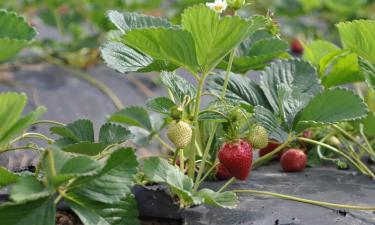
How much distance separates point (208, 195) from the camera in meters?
1.44

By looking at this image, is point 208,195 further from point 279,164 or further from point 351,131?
point 351,131

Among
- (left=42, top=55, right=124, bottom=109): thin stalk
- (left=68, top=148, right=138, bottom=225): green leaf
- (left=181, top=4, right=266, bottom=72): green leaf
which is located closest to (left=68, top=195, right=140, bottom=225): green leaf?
(left=68, top=148, right=138, bottom=225): green leaf

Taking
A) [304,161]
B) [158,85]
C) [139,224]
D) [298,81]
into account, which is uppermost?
[158,85]

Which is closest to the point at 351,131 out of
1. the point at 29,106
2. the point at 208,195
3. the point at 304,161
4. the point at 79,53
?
the point at 304,161

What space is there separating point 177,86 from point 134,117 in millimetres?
360

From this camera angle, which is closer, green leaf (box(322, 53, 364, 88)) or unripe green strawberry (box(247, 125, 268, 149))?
unripe green strawberry (box(247, 125, 268, 149))

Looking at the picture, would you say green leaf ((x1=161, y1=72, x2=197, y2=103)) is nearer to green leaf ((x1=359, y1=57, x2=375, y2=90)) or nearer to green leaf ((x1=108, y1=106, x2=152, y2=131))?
green leaf ((x1=108, y1=106, x2=152, y2=131))

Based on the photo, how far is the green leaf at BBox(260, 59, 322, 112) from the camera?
1814 millimetres

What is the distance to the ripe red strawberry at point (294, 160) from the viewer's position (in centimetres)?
194

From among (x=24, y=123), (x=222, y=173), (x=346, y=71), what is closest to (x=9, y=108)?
(x=24, y=123)

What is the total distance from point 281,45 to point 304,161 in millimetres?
311

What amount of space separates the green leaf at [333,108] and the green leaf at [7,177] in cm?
61

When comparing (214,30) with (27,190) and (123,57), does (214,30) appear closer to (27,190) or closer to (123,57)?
(123,57)

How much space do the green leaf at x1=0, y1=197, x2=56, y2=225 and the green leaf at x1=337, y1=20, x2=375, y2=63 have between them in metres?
0.82
